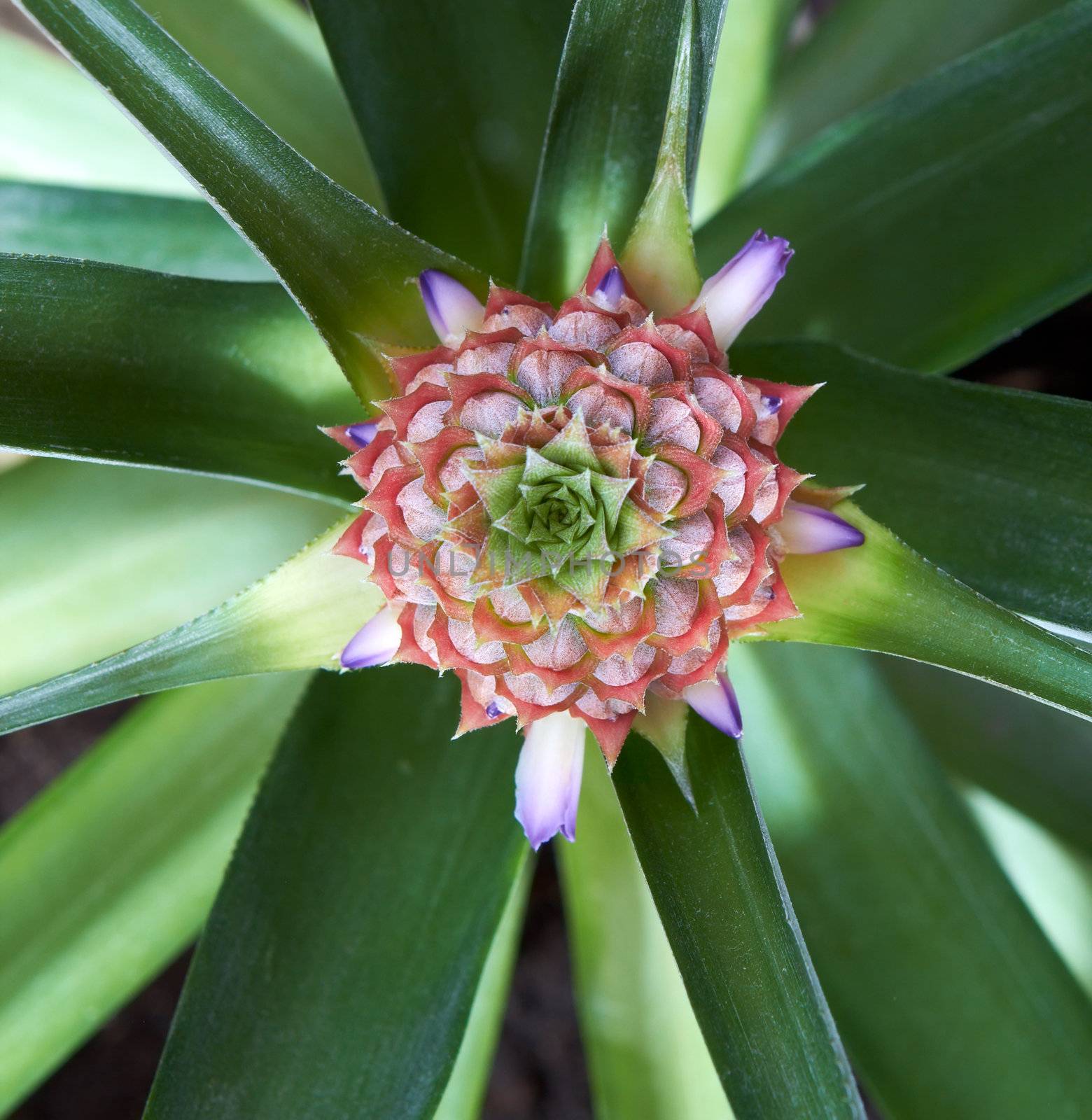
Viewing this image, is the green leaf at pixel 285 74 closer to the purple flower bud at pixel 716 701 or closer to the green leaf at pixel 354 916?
the green leaf at pixel 354 916

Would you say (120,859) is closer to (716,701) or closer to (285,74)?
(716,701)

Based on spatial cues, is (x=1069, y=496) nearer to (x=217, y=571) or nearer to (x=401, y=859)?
(x=401, y=859)

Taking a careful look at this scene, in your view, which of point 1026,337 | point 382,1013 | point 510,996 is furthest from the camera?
point 510,996

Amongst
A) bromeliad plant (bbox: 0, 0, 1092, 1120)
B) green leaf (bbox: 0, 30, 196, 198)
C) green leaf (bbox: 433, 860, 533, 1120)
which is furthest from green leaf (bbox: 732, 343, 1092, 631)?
green leaf (bbox: 0, 30, 196, 198)

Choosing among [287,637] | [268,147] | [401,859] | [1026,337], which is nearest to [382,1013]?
[401,859]

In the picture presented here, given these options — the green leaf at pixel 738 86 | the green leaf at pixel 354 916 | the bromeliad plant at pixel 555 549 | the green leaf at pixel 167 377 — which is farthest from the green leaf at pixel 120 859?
the green leaf at pixel 738 86

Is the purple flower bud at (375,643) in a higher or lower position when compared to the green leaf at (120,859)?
lower

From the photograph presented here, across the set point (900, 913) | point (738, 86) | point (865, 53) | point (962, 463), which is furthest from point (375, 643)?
point (865, 53)
